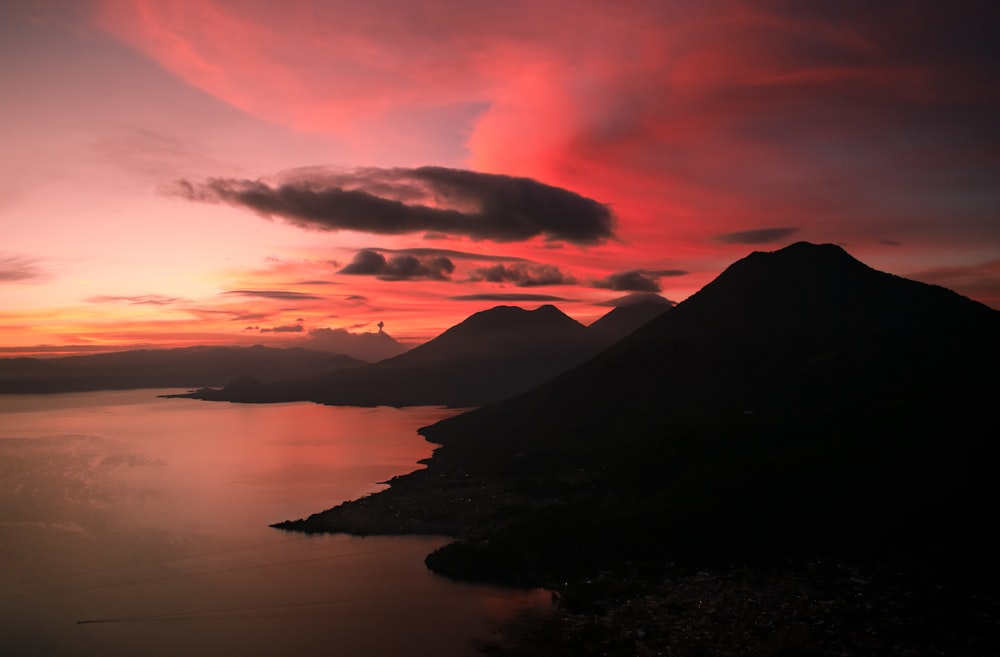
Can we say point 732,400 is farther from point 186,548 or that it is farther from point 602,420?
point 186,548

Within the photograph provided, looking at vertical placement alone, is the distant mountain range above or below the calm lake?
above

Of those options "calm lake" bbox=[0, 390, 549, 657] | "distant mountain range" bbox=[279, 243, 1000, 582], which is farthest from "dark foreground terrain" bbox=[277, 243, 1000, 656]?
"calm lake" bbox=[0, 390, 549, 657]

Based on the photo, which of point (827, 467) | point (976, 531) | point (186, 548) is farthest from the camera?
point (186, 548)

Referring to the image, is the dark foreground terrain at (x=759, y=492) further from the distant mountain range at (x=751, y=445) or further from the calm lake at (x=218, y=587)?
the calm lake at (x=218, y=587)

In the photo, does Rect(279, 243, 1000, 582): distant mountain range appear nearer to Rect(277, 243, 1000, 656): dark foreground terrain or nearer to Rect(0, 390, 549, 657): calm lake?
Rect(277, 243, 1000, 656): dark foreground terrain

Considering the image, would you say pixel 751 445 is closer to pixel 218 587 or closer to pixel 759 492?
pixel 759 492

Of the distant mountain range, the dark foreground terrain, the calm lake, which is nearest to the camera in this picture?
the dark foreground terrain

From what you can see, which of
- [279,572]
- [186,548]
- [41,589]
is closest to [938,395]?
[279,572]
